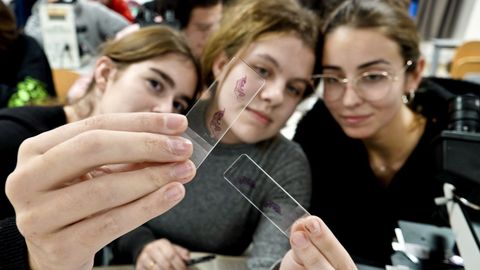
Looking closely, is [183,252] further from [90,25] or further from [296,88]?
[90,25]

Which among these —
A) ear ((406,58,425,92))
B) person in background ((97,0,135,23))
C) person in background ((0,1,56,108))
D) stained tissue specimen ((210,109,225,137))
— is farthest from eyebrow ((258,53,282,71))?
person in background ((97,0,135,23))

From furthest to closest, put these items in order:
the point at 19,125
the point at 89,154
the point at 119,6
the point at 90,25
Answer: the point at 119,6 → the point at 90,25 → the point at 19,125 → the point at 89,154

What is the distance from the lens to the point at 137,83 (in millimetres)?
990

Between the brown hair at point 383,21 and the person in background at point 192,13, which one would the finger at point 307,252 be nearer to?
the brown hair at point 383,21

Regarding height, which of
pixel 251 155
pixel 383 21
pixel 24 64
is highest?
pixel 383 21

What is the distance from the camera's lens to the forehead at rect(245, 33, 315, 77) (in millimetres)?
921

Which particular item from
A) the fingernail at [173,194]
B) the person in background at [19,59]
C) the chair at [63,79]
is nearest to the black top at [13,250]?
the fingernail at [173,194]

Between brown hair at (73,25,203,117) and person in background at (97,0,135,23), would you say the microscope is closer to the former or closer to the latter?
brown hair at (73,25,203,117)

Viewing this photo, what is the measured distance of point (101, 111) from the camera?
1.01 meters

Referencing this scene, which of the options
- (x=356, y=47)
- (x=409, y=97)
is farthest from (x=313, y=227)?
(x=409, y=97)

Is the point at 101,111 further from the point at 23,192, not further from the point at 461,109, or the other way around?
the point at 461,109

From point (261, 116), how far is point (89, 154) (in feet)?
1.65

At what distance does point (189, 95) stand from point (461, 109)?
2.10ft

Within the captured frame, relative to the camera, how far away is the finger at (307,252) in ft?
1.62
